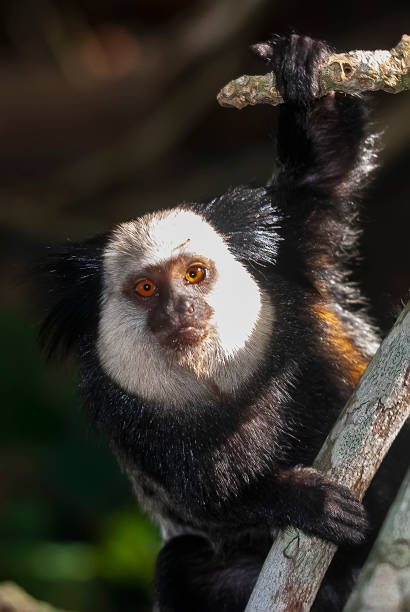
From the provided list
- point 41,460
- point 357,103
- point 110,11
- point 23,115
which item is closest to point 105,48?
point 110,11

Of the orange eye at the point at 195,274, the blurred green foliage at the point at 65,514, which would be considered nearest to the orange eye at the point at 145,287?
the orange eye at the point at 195,274

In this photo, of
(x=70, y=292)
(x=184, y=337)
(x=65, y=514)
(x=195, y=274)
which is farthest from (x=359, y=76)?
(x=65, y=514)

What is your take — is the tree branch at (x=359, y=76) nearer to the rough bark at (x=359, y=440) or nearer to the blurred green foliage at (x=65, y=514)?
the rough bark at (x=359, y=440)

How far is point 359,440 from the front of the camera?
2.90 m

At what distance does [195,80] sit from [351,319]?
3503mm

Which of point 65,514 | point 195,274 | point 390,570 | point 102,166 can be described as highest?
point 102,166

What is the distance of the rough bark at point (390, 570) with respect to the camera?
268 cm

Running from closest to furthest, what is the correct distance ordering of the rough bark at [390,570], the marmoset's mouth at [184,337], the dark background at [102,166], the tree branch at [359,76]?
the rough bark at [390,570] → the tree branch at [359,76] → the marmoset's mouth at [184,337] → the dark background at [102,166]

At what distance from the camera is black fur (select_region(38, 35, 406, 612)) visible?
3.50 m

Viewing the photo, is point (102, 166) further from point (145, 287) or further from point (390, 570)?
point (390, 570)

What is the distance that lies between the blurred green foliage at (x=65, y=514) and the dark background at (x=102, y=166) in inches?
0.4

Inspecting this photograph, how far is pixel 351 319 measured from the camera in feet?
13.9

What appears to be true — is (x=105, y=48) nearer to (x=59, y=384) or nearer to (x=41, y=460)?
(x=59, y=384)

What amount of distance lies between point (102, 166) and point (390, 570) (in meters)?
5.28
